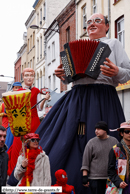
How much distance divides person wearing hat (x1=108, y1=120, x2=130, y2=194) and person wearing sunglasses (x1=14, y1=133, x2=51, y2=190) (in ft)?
2.44

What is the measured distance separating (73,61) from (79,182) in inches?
58.0

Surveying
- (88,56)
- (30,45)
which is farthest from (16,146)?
(30,45)

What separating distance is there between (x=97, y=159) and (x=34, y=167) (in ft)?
2.54

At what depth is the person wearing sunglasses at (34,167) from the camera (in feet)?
15.6

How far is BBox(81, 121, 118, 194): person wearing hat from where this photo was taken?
191 inches

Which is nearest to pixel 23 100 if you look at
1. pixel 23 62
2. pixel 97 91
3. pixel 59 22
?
pixel 97 91

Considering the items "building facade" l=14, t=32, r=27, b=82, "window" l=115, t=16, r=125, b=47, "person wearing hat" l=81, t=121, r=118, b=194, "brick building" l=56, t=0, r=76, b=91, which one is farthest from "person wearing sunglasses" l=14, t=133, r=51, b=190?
"building facade" l=14, t=32, r=27, b=82

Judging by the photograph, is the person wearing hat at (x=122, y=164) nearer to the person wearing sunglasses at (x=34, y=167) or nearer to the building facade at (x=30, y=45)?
the person wearing sunglasses at (x=34, y=167)

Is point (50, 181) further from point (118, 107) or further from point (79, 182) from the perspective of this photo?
point (118, 107)

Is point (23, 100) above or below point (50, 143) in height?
above

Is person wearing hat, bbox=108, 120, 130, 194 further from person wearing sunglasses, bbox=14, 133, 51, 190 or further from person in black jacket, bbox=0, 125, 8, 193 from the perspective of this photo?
person in black jacket, bbox=0, 125, 8, 193

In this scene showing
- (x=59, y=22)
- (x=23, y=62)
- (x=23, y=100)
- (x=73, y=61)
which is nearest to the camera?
(x=23, y=100)

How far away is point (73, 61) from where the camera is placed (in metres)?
5.21

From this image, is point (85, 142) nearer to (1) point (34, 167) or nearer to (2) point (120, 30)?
(1) point (34, 167)
